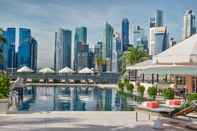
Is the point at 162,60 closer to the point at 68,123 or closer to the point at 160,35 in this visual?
the point at 68,123

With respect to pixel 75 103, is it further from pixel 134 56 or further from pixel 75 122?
pixel 134 56

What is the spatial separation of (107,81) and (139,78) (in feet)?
42.2

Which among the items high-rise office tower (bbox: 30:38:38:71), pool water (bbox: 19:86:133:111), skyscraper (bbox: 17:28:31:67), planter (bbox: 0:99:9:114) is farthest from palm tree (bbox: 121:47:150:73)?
high-rise office tower (bbox: 30:38:38:71)

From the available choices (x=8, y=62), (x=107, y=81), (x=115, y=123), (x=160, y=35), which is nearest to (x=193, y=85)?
(x=115, y=123)

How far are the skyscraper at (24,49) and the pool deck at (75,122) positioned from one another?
10815cm

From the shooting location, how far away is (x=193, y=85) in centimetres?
2695

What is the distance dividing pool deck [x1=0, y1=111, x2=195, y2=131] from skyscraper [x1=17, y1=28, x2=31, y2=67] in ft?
355

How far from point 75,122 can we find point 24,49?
400 ft

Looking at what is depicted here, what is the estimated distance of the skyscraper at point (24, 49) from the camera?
405 feet

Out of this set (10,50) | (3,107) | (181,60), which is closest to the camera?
(181,60)

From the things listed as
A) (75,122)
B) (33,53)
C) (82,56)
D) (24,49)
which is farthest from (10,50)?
(75,122)

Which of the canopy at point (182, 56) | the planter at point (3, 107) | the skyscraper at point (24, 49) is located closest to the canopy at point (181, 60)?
the canopy at point (182, 56)

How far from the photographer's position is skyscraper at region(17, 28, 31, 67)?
4857 inches

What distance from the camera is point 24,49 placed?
13112 cm
